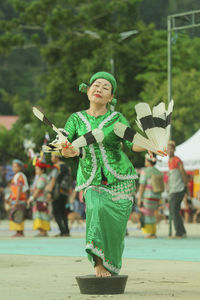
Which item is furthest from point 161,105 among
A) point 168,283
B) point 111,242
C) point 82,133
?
point 168,283

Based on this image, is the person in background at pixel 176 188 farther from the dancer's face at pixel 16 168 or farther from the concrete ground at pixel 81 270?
the dancer's face at pixel 16 168

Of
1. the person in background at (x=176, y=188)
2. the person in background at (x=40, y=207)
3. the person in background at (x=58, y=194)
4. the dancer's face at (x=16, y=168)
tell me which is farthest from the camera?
the dancer's face at (x=16, y=168)

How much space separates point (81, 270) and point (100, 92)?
2.95 meters

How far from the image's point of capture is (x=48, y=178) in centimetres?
1855

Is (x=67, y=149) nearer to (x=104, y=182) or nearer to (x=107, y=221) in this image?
(x=104, y=182)

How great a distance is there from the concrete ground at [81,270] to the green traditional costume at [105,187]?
0.42 metres

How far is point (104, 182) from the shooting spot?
7.23 metres

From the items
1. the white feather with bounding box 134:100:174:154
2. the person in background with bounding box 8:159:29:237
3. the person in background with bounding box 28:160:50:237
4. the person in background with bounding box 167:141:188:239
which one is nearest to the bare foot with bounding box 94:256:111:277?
the white feather with bounding box 134:100:174:154

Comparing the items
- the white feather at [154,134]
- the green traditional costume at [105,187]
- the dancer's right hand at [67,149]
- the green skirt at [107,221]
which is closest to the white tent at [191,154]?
the green traditional costume at [105,187]

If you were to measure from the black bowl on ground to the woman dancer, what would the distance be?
67 millimetres

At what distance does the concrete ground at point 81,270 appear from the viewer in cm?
718

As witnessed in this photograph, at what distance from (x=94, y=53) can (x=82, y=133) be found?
36.3 meters

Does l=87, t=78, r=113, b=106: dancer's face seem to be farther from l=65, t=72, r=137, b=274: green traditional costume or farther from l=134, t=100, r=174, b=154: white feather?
l=134, t=100, r=174, b=154: white feather

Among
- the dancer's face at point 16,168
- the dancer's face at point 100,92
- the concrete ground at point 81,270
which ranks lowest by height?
the concrete ground at point 81,270
